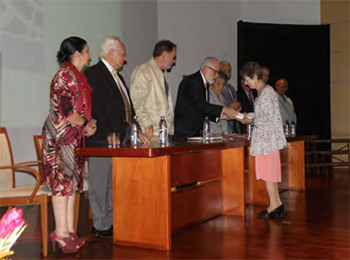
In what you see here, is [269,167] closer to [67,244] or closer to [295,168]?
[67,244]

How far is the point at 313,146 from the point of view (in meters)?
8.65

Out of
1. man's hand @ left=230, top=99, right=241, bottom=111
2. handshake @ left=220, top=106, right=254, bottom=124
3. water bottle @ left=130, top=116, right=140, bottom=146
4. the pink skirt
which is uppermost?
man's hand @ left=230, top=99, right=241, bottom=111

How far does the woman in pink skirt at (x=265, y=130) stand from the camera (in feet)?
13.7

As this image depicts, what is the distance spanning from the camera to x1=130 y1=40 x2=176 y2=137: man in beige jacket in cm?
411

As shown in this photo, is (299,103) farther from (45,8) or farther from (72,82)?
(72,82)

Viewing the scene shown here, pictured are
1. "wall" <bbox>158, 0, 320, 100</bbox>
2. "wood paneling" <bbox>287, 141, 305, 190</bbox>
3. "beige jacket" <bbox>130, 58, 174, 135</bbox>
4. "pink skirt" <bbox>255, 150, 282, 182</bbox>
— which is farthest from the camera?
"wall" <bbox>158, 0, 320, 100</bbox>

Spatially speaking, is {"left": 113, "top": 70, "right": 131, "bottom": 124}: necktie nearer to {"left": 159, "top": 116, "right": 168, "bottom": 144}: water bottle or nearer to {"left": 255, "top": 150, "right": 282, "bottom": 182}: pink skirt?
{"left": 159, "top": 116, "right": 168, "bottom": 144}: water bottle

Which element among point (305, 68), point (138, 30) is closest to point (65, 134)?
point (138, 30)

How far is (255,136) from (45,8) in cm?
293

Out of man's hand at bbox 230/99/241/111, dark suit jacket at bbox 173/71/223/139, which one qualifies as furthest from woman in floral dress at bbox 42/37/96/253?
man's hand at bbox 230/99/241/111

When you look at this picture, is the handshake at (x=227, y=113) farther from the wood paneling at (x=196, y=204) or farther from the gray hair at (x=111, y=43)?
the gray hair at (x=111, y=43)

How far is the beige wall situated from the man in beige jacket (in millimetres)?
5952

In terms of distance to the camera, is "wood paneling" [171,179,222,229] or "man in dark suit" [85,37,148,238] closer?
"man in dark suit" [85,37,148,238]

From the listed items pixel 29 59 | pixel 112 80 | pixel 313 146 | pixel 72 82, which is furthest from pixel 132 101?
pixel 313 146
